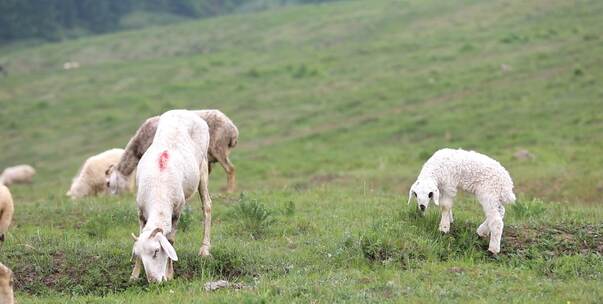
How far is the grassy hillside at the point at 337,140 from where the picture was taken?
8234mm

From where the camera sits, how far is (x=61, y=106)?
33062 millimetres

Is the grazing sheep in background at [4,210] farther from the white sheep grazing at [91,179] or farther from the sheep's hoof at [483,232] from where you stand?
the white sheep grazing at [91,179]

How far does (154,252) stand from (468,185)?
3.50 meters

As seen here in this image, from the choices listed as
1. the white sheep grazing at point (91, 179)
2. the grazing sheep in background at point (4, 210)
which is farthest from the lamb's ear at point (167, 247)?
the white sheep grazing at point (91, 179)

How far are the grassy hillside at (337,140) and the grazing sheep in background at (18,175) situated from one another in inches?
18.4

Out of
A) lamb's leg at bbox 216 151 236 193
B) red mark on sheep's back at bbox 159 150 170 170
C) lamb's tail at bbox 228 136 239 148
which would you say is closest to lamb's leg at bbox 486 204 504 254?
red mark on sheep's back at bbox 159 150 170 170

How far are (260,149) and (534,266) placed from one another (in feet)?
53.6

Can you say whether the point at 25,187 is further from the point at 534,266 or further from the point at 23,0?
the point at 23,0

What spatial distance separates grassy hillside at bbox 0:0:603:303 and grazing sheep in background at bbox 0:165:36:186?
467 millimetres

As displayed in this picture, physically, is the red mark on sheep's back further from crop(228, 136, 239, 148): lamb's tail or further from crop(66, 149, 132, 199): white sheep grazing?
crop(66, 149, 132, 199): white sheep grazing

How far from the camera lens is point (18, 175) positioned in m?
24.9

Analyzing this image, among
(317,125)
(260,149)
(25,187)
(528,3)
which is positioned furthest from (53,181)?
(528,3)

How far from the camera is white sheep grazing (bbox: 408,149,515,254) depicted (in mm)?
8680

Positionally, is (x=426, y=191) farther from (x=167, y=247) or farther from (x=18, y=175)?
(x=18, y=175)
